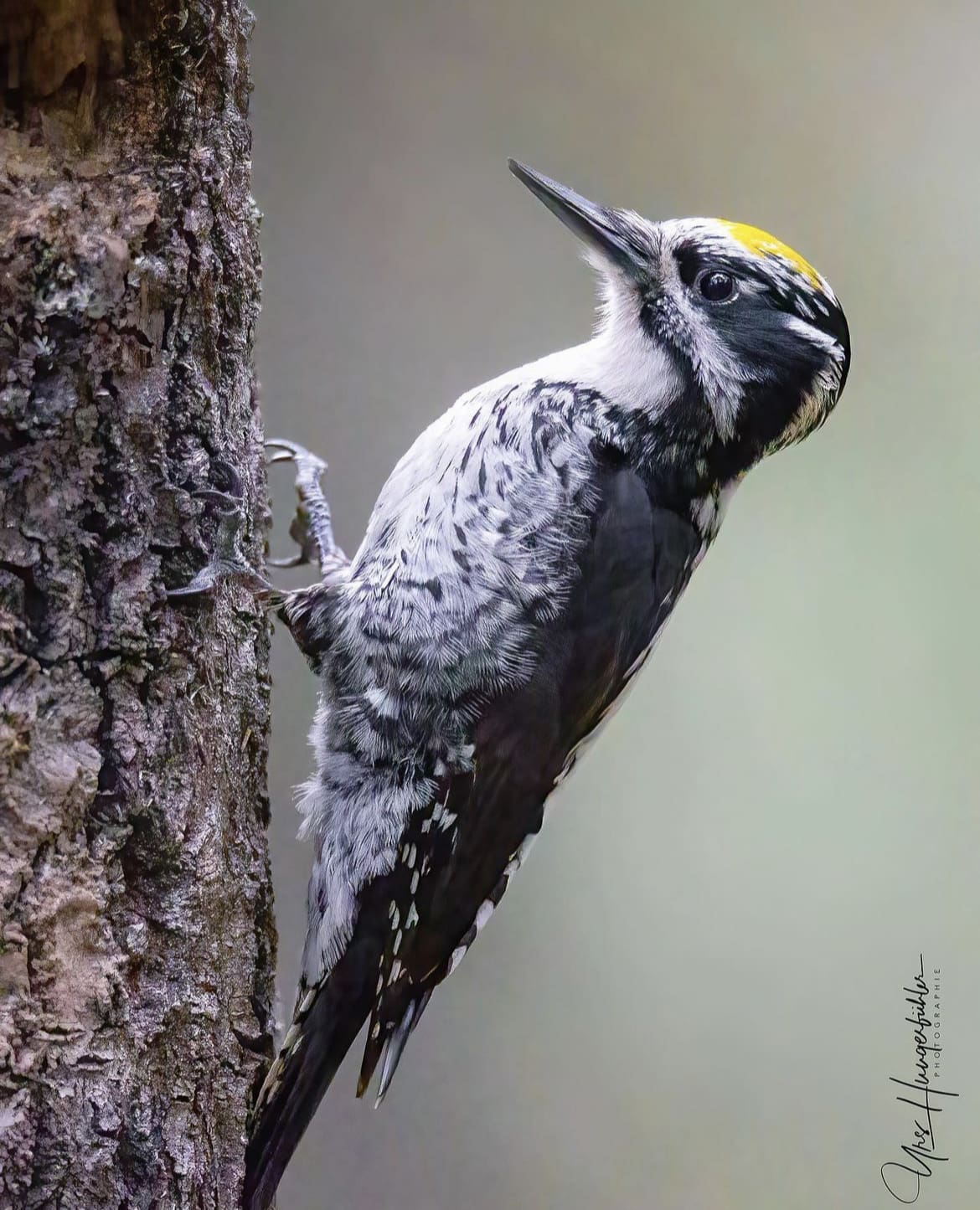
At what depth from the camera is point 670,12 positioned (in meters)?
1.99

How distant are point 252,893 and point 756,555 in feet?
4.01

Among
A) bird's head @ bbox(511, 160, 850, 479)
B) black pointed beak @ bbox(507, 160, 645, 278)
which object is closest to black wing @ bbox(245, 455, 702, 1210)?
bird's head @ bbox(511, 160, 850, 479)

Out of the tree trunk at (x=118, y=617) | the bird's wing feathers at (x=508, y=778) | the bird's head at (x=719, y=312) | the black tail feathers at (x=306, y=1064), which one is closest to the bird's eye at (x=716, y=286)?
the bird's head at (x=719, y=312)

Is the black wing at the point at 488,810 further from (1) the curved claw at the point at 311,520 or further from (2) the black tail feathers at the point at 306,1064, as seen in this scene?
(1) the curved claw at the point at 311,520

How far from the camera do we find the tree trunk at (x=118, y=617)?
3.18 feet

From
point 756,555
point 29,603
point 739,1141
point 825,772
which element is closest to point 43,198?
point 29,603

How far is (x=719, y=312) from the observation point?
1376 mm

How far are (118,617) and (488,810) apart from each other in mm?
538

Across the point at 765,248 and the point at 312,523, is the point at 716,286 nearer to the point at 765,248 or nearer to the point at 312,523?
the point at 765,248

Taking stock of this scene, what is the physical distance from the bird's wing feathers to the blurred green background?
2.25 ft

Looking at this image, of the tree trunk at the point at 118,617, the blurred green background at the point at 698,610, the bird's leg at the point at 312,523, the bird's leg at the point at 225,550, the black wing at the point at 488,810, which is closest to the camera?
the tree trunk at the point at 118,617

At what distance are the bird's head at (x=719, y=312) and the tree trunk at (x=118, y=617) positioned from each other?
1.67 feet
